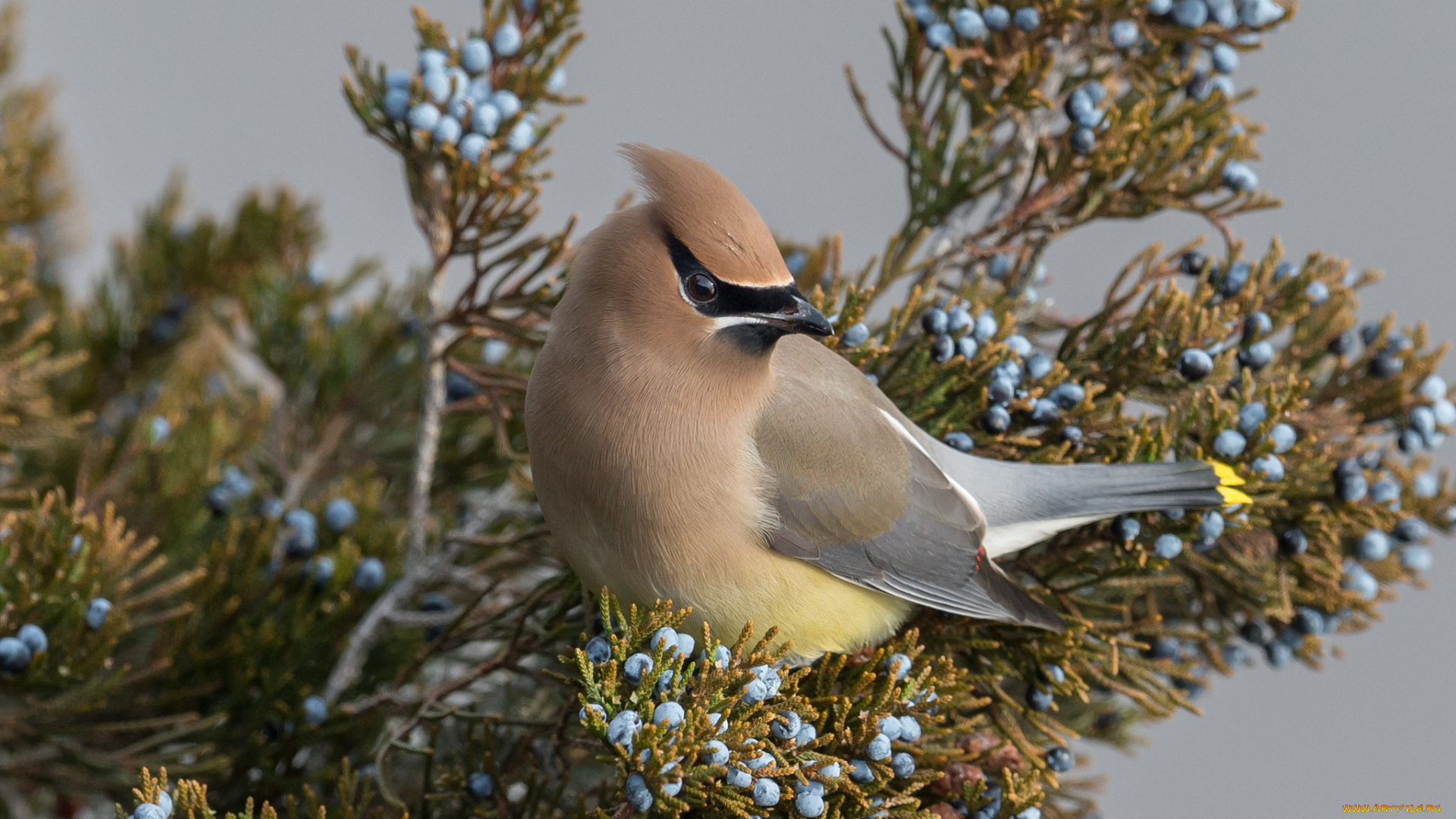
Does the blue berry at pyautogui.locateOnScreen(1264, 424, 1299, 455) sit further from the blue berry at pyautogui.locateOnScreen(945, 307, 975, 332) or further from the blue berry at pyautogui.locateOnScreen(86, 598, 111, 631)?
the blue berry at pyautogui.locateOnScreen(86, 598, 111, 631)

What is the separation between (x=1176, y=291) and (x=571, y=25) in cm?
119

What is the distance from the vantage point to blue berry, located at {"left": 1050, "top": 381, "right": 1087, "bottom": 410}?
2.26 meters

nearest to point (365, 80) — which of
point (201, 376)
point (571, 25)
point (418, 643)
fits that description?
point (571, 25)

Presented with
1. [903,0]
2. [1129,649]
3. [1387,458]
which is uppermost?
[903,0]

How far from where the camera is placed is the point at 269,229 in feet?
11.6

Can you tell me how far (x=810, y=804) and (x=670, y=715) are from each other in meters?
0.26

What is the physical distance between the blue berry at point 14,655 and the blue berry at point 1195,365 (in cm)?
197

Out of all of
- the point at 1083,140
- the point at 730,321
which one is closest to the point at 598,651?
the point at 730,321

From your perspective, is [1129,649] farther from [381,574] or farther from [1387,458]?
[381,574]

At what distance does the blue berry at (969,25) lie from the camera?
2.45 m

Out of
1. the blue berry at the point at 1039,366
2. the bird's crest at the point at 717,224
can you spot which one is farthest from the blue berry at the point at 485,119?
the blue berry at the point at 1039,366

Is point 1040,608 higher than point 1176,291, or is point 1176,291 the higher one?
point 1176,291

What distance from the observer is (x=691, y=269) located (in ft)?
6.76

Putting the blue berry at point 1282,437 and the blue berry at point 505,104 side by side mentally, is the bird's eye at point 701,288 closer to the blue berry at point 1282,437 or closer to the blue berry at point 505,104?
the blue berry at point 505,104
